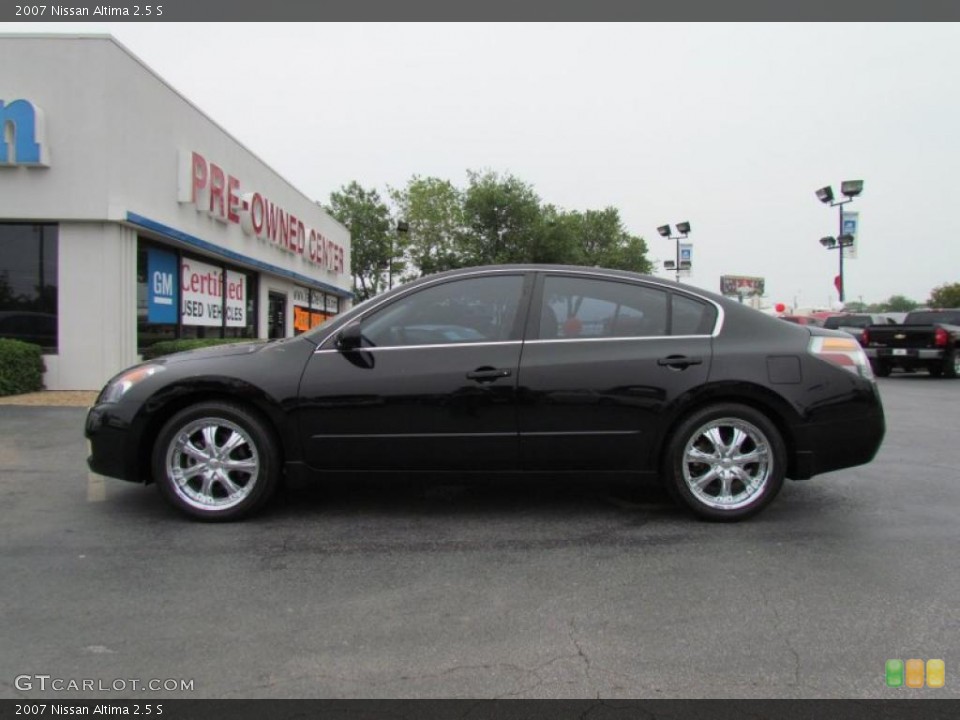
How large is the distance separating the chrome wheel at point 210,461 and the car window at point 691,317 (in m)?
2.74

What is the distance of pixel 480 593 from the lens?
3264 millimetres

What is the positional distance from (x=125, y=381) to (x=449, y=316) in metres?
2.06

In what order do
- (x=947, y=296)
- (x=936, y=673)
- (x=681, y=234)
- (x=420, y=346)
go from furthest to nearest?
(x=947, y=296)
(x=681, y=234)
(x=420, y=346)
(x=936, y=673)

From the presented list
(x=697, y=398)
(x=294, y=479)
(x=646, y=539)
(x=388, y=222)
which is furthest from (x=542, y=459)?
(x=388, y=222)

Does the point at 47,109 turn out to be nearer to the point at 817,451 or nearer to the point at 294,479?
the point at 294,479

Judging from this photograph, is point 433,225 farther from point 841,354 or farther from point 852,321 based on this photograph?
point 841,354

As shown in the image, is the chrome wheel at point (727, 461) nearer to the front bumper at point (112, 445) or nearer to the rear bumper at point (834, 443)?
the rear bumper at point (834, 443)

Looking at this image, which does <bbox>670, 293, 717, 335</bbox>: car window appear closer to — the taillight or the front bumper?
the taillight

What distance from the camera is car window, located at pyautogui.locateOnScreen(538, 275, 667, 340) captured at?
429 centimetres

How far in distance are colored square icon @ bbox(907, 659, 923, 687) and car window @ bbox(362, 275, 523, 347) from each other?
2548 millimetres

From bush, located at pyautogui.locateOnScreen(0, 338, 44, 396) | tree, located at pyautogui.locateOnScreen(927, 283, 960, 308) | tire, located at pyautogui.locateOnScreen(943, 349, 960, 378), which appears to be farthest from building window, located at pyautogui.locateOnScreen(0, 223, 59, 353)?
tree, located at pyautogui.locateOnScreen(927, 283, 960, 308)

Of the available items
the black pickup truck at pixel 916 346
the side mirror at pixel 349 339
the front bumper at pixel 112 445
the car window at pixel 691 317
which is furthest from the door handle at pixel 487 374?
the black pickup truck at pixel 916 346

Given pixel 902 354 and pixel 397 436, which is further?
pixel 902 354

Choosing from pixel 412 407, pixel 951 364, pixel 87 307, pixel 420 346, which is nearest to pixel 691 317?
pixel 420 346
